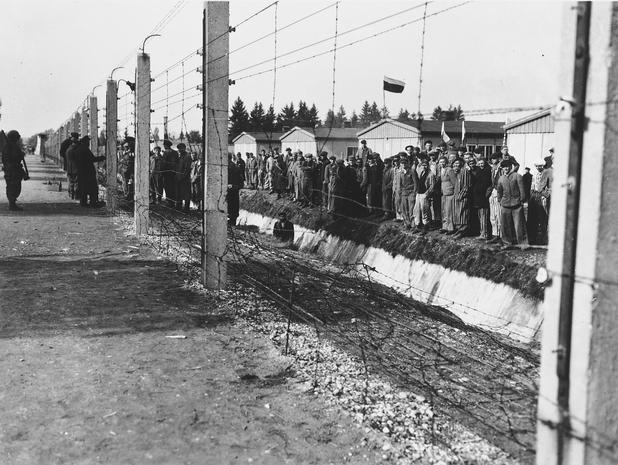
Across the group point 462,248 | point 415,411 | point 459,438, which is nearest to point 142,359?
point 415,411

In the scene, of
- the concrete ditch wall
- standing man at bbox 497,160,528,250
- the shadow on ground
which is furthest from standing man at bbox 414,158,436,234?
the shadow on ground

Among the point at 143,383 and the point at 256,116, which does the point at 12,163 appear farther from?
the point at 256,116

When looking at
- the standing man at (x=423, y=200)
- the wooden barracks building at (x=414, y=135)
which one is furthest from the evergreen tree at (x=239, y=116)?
the standing man at (x=423, y=200)

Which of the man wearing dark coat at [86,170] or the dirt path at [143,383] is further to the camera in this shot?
the man wearing dark coat at [86,170]

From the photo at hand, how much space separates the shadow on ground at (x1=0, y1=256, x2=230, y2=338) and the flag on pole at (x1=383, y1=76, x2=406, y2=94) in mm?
3121

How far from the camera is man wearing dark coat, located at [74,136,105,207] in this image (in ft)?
60.2

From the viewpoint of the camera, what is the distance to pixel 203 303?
27.0ft

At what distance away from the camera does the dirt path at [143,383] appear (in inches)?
171

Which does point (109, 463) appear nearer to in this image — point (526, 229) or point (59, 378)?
point (59, 378)

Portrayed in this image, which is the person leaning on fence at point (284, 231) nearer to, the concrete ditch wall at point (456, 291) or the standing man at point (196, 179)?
the concrete ditch wall at point (456, 291)

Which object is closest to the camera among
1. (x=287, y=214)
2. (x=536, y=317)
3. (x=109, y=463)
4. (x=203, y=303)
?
(x=109, y=463)

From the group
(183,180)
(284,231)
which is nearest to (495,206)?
(284,231)

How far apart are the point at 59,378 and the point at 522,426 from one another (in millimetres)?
3720

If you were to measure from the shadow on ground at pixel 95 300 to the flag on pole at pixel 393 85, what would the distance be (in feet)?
10.2
